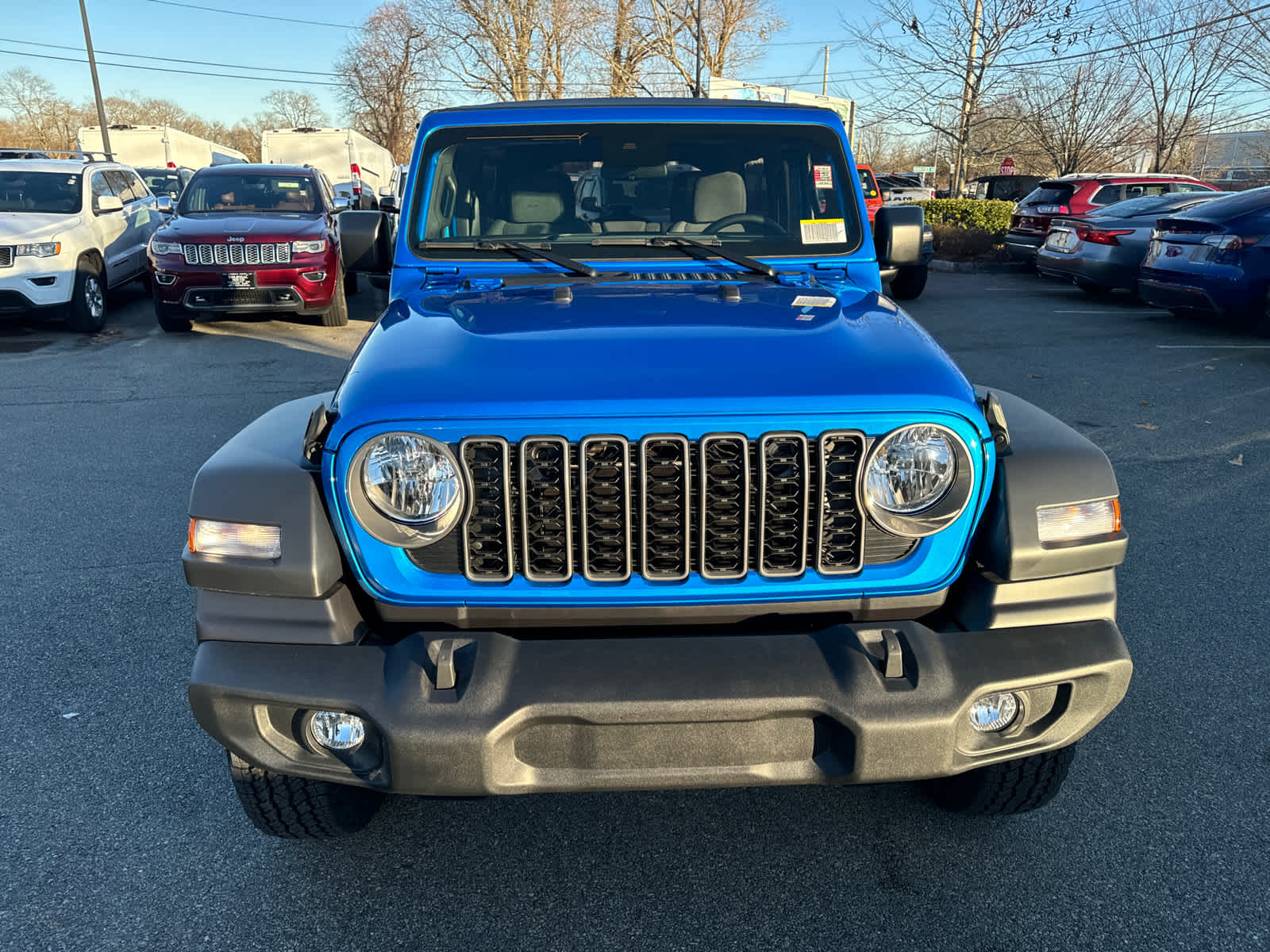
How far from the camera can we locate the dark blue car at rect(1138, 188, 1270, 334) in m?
9.02

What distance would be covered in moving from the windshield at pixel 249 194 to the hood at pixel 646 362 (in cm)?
925

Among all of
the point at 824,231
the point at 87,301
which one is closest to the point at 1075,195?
the point at 824,231

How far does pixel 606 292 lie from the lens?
2.83m

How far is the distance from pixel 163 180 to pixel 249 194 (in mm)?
12080

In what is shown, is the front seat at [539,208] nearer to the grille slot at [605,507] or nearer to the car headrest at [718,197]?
the car headrest at [718,197]

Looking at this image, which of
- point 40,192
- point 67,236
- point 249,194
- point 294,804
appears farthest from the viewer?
point 249,194

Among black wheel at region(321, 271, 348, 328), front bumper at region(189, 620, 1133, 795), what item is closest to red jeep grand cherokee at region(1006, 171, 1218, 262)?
black wheel at region(321, 271, 348, 328)

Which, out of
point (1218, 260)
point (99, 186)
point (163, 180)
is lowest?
point (1218, 260)

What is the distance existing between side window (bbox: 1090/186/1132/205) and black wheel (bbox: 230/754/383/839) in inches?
586

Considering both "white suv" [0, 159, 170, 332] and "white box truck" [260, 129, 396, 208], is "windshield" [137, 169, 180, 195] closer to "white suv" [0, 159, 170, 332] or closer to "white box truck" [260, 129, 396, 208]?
"white box truck" [260, 129, 396, 208]

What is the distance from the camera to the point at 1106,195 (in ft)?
47.5

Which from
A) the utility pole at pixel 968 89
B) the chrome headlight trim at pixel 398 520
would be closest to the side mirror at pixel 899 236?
the chrome headlight trim at pixel 398 520

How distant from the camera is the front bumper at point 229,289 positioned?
32.1 feet

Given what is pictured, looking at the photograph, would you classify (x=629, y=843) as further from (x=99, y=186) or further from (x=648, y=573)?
(x=99, y=186)
